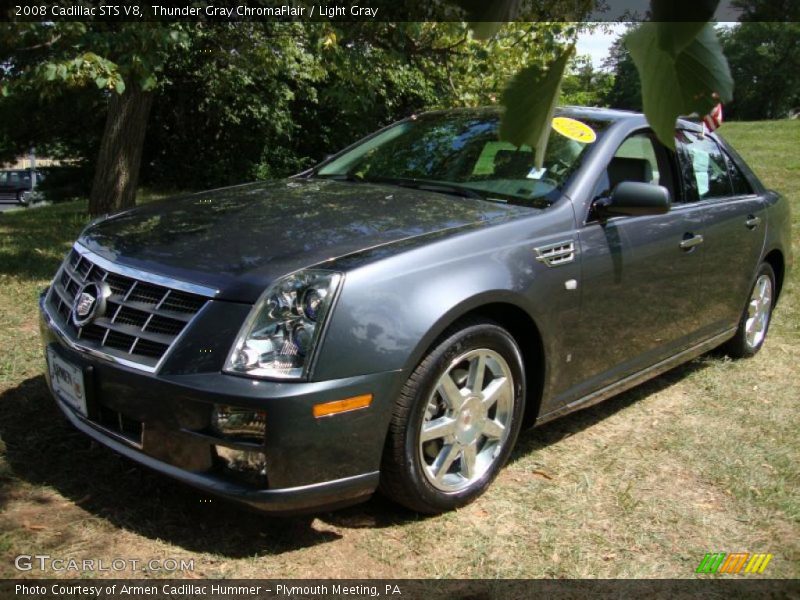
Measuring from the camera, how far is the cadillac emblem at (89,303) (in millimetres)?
2641

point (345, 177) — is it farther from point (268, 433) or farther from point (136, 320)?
point (268, 433)

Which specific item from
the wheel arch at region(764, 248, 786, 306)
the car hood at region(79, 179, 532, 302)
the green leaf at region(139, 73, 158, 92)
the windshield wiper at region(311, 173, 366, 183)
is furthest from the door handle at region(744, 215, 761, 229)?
the green leaf at region(139, 73, 158, 92)

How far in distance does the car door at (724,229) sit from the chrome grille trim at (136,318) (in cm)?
246

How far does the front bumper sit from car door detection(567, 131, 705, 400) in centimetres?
111

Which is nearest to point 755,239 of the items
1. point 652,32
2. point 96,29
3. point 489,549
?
point 489,549

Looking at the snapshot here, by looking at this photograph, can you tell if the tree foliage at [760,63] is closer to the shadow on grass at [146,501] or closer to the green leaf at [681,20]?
the green leaf at [681,20]

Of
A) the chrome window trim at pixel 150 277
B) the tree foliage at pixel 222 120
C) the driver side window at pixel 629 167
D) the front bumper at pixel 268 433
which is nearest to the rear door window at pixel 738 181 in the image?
the driver side window at pixel 629 167

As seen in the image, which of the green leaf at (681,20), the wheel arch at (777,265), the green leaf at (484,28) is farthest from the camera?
the wheel arch at (777,265)

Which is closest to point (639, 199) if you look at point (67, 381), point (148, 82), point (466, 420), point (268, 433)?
point (466, 420)

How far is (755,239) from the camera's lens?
424 cm

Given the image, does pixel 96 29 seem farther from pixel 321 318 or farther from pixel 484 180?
pixel 321 318

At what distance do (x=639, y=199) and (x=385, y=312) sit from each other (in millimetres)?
1237

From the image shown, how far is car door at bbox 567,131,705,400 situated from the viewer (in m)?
3.12

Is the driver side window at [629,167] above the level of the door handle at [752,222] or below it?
above
